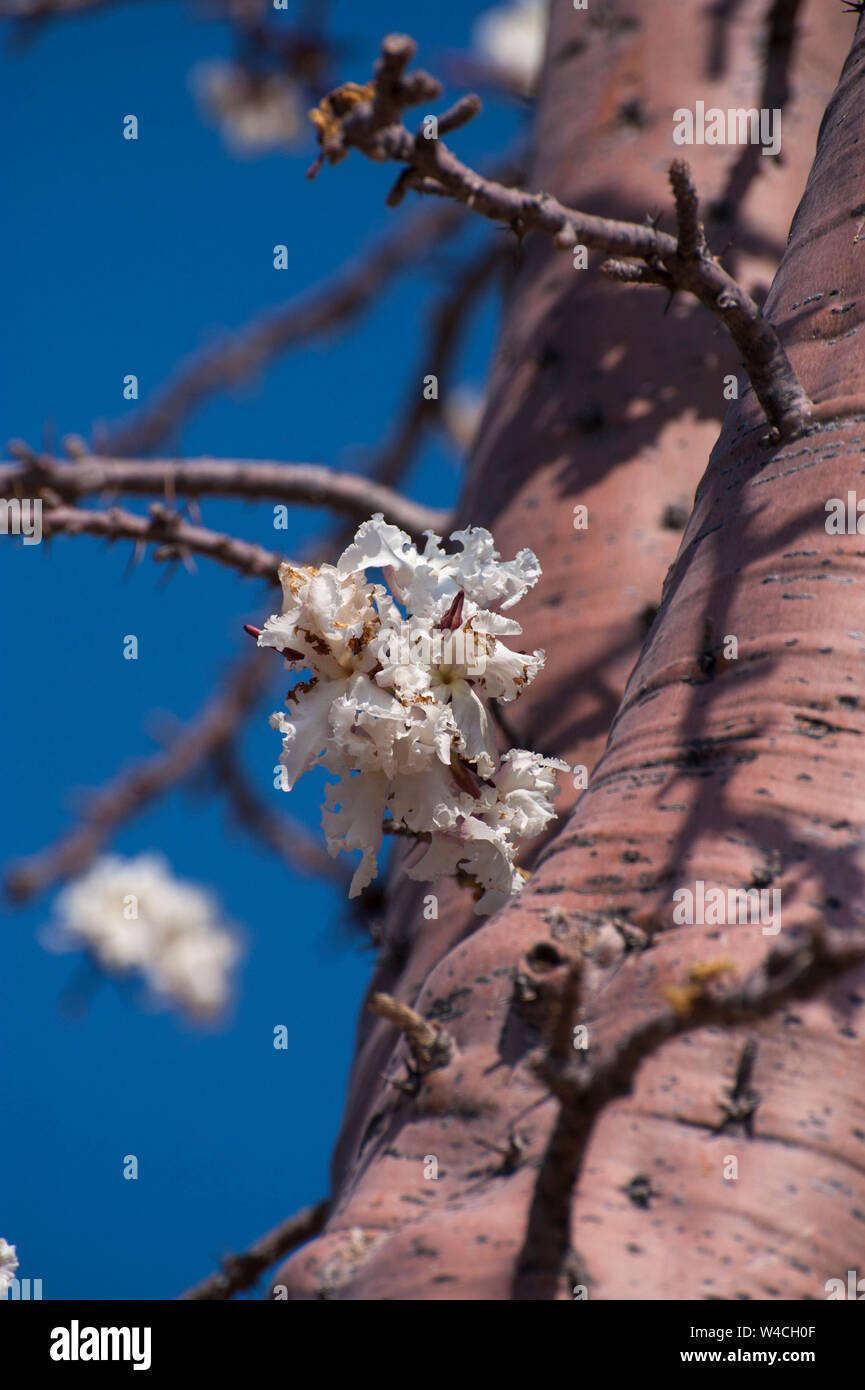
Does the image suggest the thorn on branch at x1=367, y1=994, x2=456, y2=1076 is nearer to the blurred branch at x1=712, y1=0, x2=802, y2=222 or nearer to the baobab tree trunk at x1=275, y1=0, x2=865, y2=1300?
the baobab tree trunk at x1=275, y1=0, x2=865, y2=1300

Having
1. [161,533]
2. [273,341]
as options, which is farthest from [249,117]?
[161,533]

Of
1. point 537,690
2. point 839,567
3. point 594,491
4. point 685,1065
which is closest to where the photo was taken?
point 685,1065

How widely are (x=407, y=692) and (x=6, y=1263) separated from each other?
966 mm

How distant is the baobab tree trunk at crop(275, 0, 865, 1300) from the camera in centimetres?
116

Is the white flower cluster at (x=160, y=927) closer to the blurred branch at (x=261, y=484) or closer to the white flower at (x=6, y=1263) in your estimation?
the blurred branch at (x=261, y=484)

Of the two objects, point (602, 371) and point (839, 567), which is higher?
point (602, 371)

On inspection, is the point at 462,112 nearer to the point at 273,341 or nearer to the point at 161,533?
the point at 161,533

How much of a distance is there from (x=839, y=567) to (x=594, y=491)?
3.53 ft

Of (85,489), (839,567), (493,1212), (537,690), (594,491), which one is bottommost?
(493,1212)

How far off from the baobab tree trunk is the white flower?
477 millimetres
